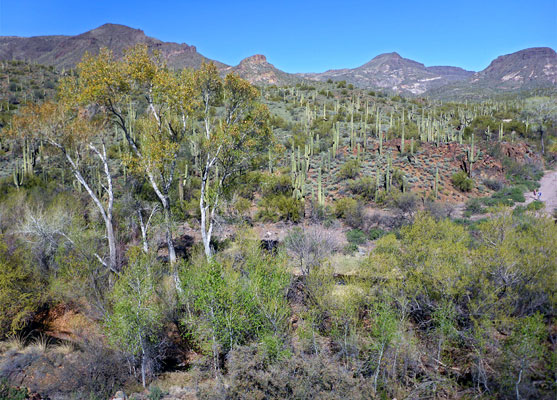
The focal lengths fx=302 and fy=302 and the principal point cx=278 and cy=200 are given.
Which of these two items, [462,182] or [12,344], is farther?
[462,182]

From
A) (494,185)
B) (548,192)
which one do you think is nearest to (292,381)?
(494,185)

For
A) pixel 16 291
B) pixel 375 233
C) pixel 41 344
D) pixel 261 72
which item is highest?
pixel 261 72

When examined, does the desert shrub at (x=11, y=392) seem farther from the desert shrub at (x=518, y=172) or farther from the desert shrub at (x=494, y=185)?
the desert shrub at (x=518, y=172)

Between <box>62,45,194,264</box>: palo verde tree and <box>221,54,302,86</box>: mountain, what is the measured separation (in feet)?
230

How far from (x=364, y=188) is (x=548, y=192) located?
14.9 metres

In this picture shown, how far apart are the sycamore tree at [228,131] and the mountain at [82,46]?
91.6 meters

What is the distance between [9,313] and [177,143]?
7.49 metres

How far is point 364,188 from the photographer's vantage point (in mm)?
22156

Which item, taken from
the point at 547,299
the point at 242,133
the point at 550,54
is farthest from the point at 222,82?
the point at 550,54

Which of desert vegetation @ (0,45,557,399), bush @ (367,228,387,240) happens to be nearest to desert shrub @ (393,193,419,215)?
bush @ (367,228,387,240)

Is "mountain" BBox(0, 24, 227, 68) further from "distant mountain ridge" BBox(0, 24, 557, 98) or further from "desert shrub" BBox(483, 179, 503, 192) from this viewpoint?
"desert shrub" BBox(483, 179, 503, 192)

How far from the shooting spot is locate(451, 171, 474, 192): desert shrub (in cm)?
2362

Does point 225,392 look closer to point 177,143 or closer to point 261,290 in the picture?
point 261,290

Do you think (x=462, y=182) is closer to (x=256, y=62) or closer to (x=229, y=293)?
(x=229, y=293)
